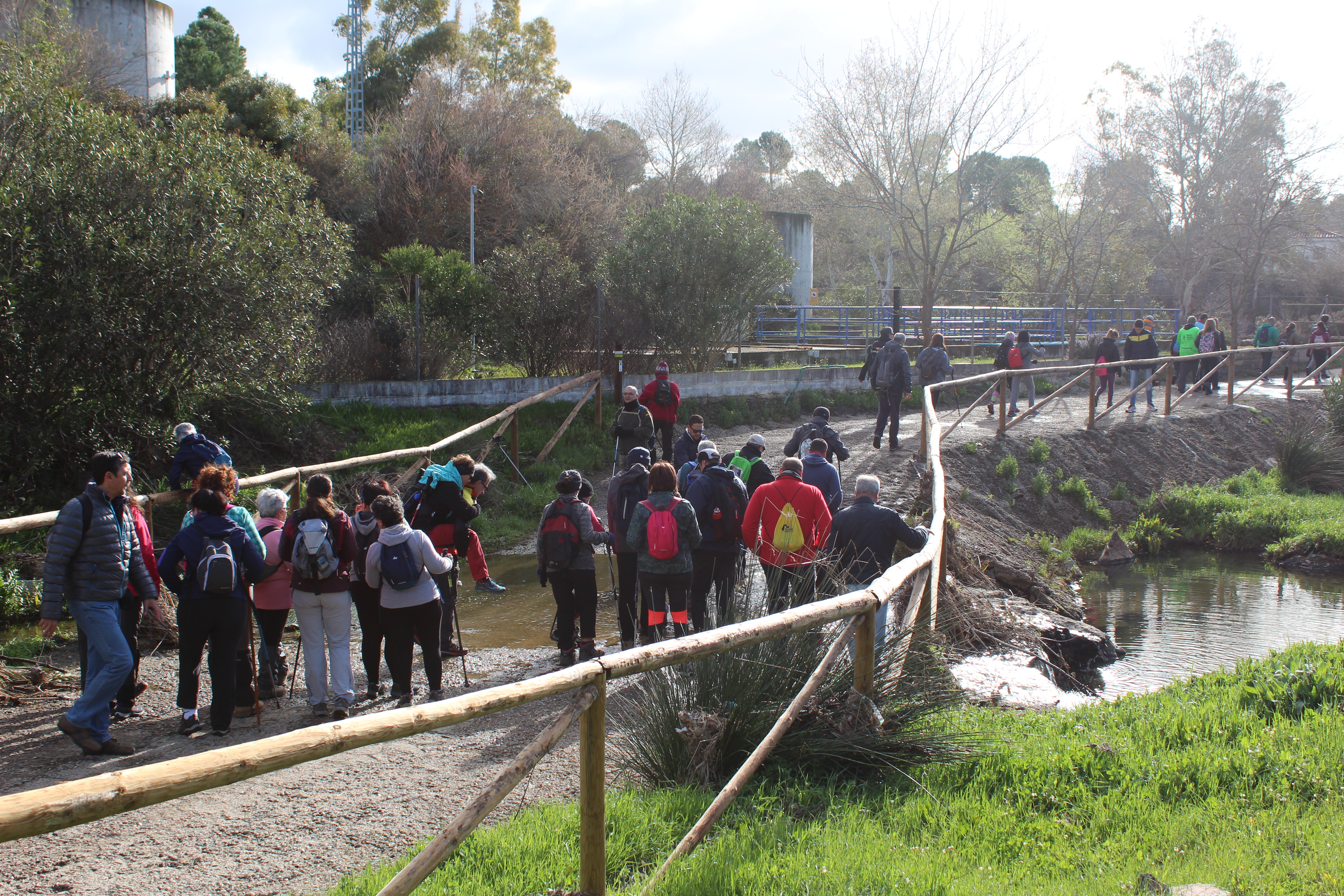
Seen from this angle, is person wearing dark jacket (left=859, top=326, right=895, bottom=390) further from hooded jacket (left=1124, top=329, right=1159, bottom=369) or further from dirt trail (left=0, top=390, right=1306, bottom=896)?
dirt trail (left=0, top=390, right=1306, bottom=896)

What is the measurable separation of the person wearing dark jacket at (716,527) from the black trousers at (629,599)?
400 mm

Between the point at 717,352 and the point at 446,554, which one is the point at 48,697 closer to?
the point at 446,554

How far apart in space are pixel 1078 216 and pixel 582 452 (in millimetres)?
22885

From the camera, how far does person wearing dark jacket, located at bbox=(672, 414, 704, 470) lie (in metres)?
9.84

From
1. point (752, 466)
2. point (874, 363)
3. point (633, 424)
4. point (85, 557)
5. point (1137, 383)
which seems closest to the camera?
point (85, 557)

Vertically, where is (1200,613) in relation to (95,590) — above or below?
below

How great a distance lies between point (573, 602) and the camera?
706 centimetres

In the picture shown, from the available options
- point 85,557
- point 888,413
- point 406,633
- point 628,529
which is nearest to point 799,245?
point 888,413

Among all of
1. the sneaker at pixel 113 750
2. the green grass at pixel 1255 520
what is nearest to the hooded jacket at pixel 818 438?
the sneaker at pixel 113 750

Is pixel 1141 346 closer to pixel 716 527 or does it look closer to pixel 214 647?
pixel 716 527

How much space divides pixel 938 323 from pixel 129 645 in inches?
1016

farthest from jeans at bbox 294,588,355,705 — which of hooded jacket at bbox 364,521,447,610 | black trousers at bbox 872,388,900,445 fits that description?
black trousers at bbox 872,388,900,445

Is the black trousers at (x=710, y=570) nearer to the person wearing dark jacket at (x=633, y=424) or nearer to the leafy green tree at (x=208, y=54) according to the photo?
the person wearing dark jacket at (x=633, y=424)

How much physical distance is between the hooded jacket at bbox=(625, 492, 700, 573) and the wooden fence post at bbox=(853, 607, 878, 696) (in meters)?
2.54
